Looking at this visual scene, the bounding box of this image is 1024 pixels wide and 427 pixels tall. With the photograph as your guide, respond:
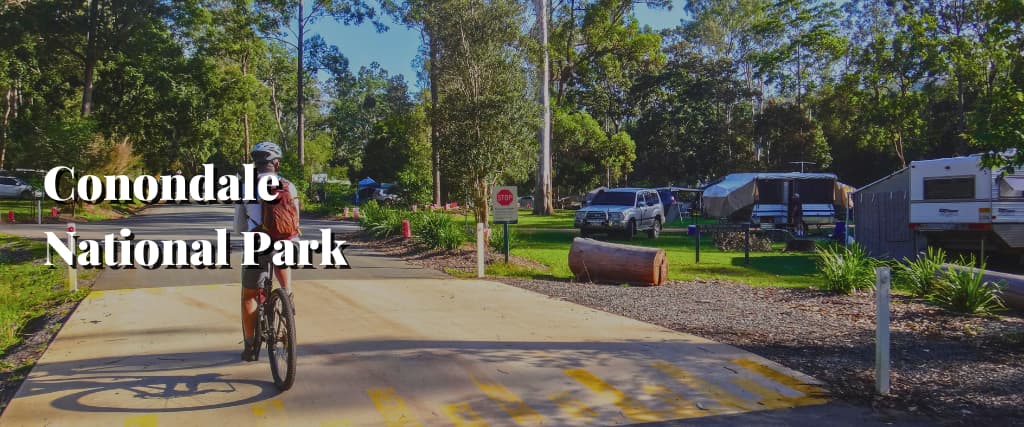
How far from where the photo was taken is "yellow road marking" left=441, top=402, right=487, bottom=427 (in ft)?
16.8

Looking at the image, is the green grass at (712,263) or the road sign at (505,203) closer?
the green grass at (712,263)

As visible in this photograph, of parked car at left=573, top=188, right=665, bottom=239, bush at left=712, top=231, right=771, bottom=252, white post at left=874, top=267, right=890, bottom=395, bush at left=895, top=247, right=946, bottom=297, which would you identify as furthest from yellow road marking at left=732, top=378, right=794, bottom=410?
parked car at left=573, top=188, right=665, bottom=239

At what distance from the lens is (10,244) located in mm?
17891

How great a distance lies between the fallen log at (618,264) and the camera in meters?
12.4

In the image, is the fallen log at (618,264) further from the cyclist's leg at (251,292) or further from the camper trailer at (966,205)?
the camper trailer at (966,205)

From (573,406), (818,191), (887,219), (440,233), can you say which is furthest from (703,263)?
(818,191)

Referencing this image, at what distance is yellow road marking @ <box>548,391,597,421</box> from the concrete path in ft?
0.05

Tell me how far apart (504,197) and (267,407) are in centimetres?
996

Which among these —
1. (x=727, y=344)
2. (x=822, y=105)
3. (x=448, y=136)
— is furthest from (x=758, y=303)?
(x=822, y=105)

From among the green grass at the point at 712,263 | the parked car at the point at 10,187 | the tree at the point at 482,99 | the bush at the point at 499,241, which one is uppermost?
the tree at the point at 482,99

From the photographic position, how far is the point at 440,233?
17594mm

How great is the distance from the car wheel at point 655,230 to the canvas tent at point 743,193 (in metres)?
2.25

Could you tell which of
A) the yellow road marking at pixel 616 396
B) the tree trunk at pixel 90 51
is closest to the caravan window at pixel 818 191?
the yellow road marking at pixel 616 396

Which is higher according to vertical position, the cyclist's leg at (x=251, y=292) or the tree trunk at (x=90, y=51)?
the tree trunk at (x=90, y=51)
